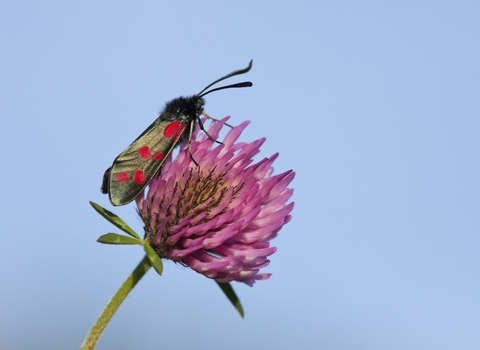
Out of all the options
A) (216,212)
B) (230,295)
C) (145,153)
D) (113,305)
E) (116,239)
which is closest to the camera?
(113,305)

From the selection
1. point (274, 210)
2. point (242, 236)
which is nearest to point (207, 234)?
point (242, 236)

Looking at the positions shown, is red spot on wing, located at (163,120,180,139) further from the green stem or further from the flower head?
the green stem

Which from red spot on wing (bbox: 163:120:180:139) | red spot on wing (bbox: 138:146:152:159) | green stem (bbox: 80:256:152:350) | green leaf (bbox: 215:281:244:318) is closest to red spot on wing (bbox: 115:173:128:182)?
red spot on wing (bbox: 138:146:152:159)

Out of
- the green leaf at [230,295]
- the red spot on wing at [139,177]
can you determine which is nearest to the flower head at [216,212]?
the red spot on wing at [139,177]

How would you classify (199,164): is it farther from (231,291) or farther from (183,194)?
(231,291)

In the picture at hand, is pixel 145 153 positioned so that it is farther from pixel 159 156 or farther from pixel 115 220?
pixel 115 220

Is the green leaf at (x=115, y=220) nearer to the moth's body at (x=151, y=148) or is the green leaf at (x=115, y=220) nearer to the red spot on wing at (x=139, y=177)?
the moth's body at (x=151, y=148)

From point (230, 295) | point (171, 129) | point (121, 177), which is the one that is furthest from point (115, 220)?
point (230, 295)
